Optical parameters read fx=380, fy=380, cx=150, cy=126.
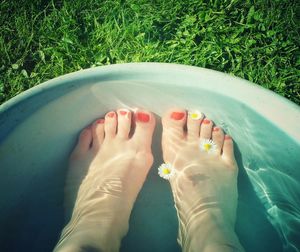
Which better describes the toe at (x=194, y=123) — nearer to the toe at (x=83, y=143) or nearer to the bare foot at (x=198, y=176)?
the bare foot at (x=198, y=176)

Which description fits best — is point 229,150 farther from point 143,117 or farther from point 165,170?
point 143,117

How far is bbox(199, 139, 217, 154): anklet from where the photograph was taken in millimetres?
2014

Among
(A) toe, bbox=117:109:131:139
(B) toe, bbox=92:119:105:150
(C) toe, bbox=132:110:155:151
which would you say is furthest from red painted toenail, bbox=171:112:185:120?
(B) toe, bbox=92:119:105:150

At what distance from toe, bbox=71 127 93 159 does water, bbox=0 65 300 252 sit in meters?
0.03

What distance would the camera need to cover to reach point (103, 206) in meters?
1.87

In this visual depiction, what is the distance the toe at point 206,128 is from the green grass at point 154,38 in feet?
1.06

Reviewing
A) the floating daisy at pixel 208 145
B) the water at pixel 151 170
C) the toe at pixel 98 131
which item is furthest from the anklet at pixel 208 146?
the toe at pixel 98 131

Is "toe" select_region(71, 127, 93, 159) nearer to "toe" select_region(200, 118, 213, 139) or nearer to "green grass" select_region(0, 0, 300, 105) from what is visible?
"green grass" select_region(0, 0, 300, 105)

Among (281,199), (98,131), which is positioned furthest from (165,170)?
(281,199)

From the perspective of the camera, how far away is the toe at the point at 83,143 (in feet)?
6.60

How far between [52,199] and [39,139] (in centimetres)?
41

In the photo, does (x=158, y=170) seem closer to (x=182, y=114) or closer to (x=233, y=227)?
(x=182, y=114)

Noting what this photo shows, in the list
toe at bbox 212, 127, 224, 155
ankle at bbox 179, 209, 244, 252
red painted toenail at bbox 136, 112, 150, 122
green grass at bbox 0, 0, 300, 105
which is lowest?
ankle at bbox 179, 209, 244, 252

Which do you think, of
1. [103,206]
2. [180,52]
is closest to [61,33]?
[180,52]
